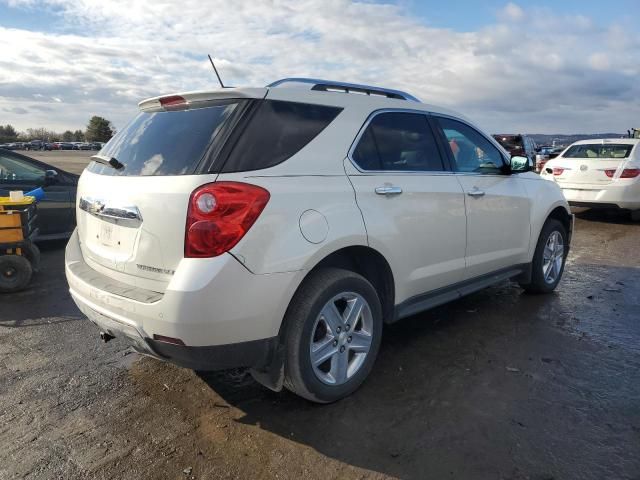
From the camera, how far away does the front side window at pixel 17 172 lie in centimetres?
735

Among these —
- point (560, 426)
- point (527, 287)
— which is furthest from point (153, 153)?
point (527, 287)

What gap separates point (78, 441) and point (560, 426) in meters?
2.62

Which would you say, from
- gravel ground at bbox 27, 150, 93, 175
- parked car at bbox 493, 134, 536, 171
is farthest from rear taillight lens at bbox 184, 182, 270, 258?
gravel ground at bbox 27, 150, 93, 175

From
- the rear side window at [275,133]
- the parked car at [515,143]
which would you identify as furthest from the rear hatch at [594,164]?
the rear side window at [275,133]

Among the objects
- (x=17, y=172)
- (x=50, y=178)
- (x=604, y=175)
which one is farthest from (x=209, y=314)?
(x=604, y=175)

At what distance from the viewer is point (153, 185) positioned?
281 cm

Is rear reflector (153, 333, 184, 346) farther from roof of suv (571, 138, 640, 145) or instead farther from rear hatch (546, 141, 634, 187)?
roof of suv (571, 138, 640, 145)

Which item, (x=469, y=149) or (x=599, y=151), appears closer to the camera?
(x=469, y=149)

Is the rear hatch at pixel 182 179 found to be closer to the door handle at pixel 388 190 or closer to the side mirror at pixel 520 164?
the door handle at pixel 388 190

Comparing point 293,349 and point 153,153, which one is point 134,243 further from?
point 293,349

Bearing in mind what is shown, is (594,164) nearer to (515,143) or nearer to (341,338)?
(515,143)

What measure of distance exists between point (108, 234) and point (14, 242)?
3121mm

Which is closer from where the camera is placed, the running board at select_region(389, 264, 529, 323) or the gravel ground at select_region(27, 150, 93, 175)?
the running board at select_region(389, 264, 529, 323)

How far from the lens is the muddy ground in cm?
262
